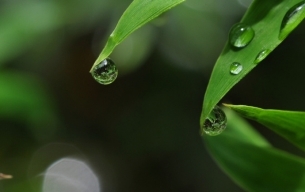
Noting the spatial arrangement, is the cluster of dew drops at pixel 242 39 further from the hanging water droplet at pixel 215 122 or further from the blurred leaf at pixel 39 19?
the blurred leaf at pixel 39 19

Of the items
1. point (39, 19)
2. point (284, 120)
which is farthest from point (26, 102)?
point (284, 120)

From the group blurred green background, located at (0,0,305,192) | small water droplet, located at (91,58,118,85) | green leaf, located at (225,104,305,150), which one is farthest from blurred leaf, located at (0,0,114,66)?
green leaf, located at (225,104,305,150)

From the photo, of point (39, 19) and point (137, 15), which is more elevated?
point (39, 19)

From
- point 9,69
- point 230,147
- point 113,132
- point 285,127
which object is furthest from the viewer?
point 113,132

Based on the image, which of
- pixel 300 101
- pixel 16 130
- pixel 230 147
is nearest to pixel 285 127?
pixel 230 147

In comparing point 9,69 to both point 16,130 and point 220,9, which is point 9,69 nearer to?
point 16,130

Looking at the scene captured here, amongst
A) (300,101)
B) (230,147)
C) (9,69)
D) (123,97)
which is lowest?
(300,101)

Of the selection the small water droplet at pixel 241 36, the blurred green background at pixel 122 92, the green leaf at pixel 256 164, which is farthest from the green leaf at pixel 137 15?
the blurred green background at pixel 122 92

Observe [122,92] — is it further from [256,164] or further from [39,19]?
[256,164]
